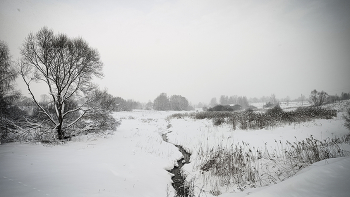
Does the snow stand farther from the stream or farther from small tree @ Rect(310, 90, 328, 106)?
small tree @ Rect(310, 90, 328, 106)

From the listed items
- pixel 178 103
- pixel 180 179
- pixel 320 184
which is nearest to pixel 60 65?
pixel 180 179

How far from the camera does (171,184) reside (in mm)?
4777

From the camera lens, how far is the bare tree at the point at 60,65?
23.7ft

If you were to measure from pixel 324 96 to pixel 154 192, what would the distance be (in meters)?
49.1

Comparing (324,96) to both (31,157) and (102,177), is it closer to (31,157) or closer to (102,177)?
(102,177)

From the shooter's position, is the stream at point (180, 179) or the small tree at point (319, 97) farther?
the small tree at point (319, 97)

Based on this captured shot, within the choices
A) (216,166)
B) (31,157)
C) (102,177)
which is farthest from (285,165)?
(31,157)

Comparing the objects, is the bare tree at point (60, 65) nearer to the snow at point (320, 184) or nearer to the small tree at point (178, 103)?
the snow at point (320, 184)

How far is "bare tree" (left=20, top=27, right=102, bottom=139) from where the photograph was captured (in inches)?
284

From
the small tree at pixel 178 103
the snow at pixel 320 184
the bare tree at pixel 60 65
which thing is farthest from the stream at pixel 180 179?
the small tree at pixel 178 103

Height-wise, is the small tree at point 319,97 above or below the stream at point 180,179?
above

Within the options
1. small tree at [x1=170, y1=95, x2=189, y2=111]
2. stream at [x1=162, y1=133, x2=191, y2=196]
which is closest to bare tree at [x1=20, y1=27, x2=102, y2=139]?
stream at [x1=162, y1=133, x2=191, y2=196]

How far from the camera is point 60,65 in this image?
785cm

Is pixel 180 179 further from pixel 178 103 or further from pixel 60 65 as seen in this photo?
pixel 178 103
